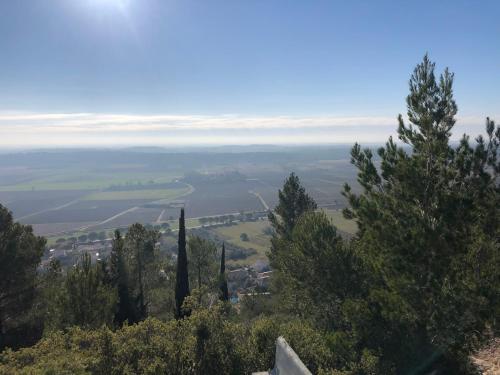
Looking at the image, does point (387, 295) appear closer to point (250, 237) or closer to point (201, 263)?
point (201, 263)

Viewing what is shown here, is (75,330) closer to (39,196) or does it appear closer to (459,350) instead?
(459,350)

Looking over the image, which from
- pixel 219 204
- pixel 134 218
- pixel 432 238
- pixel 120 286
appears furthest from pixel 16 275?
pixel 219 204

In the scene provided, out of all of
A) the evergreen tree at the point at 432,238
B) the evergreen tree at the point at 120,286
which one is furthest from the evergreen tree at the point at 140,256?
the evergreen tree at the point at 432,238

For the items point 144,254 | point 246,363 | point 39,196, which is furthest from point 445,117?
point 39,196

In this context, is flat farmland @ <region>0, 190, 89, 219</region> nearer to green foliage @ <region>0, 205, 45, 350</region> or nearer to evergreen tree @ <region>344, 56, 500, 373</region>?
green foliage @ <region>0, 205, 45, 350</region>

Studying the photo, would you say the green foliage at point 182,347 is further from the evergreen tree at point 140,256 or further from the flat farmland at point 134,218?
the flat farmland at point 134,218

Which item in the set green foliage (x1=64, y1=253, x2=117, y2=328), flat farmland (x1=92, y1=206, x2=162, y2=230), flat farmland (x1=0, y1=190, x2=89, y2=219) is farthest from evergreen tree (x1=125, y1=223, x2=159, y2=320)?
flat farmland (x1=0, y1=190, x2=89, y2=219)
